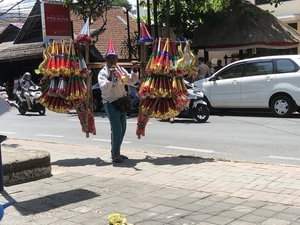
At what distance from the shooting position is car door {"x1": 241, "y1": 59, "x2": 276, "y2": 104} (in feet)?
42.9

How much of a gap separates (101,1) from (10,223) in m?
17.3

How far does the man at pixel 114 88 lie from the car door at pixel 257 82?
23.5 feet

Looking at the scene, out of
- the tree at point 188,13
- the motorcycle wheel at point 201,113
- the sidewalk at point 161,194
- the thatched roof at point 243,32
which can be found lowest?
the sidewalk at point 161,194

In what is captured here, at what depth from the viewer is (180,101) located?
7.10 m

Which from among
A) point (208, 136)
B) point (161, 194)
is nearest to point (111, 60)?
point (161, 194)

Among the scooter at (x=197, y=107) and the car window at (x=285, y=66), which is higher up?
the car window at (x=285, y=66)

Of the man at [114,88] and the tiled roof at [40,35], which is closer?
the man at [114,88]

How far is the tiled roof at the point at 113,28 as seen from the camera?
29.8 meters

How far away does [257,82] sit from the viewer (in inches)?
523

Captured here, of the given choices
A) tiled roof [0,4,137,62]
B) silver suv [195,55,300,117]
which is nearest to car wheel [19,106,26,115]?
tiled roof [0,4,137,62]

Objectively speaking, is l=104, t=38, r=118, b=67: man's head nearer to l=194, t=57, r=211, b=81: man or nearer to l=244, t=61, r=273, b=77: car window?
l=244, t=61, r=273, b=77: car window

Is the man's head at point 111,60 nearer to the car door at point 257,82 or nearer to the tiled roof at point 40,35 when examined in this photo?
the car door at point 257,82

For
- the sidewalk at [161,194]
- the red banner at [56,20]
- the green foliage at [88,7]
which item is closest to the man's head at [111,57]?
the sidewalk at [161,194]

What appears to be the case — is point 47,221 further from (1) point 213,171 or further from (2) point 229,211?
(1) point 213,171
